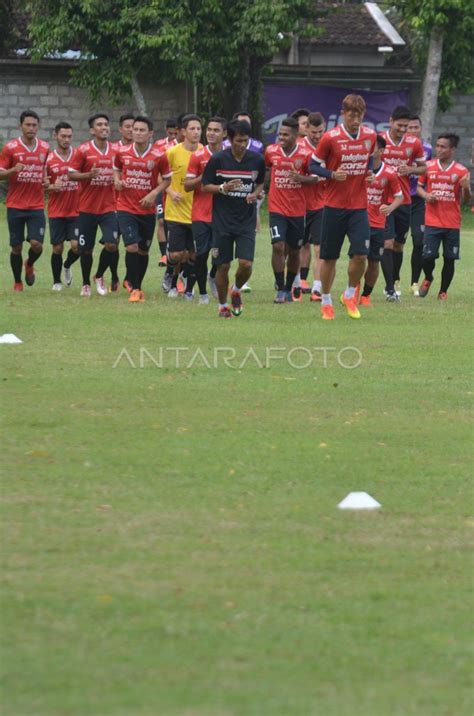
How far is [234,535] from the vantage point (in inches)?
275

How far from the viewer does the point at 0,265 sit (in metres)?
22.5

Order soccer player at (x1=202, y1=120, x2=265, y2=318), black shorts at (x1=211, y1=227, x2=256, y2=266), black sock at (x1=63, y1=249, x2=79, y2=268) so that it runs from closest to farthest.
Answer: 1. soccer player at (x1=202, y1=120, x2=265, y2=318)
2. black shorts at (x1=211, y1=227, x2=256, y2=266)
3. black sock at (x1=63, y1=249, x2=79, y2=268)

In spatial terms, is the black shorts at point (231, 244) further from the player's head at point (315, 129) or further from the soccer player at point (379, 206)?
the player's head at point (315, 129)

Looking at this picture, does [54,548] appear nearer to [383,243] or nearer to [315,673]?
[315,673]

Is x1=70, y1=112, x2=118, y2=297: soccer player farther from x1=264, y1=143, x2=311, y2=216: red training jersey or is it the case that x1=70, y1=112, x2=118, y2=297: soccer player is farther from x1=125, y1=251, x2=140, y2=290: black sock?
x1=264, y1=143, x2=311, y2=216: red training jersey

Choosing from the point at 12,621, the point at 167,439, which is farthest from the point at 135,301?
the point at 12,621

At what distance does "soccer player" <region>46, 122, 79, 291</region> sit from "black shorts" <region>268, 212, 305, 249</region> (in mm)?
2460

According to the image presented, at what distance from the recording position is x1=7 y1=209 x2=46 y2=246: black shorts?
18.0 metres

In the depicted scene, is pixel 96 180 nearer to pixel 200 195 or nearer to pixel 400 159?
pixel 200 195

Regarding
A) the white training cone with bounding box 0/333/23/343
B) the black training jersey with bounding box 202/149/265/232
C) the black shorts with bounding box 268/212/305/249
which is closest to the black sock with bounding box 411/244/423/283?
the black shorts with bounding box 268/212/305/249

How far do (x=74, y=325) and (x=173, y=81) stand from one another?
2764 centimetres

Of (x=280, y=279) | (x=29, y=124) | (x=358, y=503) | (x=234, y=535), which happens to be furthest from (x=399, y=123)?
(x=234, y=535)

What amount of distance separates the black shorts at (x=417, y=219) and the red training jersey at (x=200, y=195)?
3.59 m

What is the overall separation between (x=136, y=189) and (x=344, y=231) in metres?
2.97
